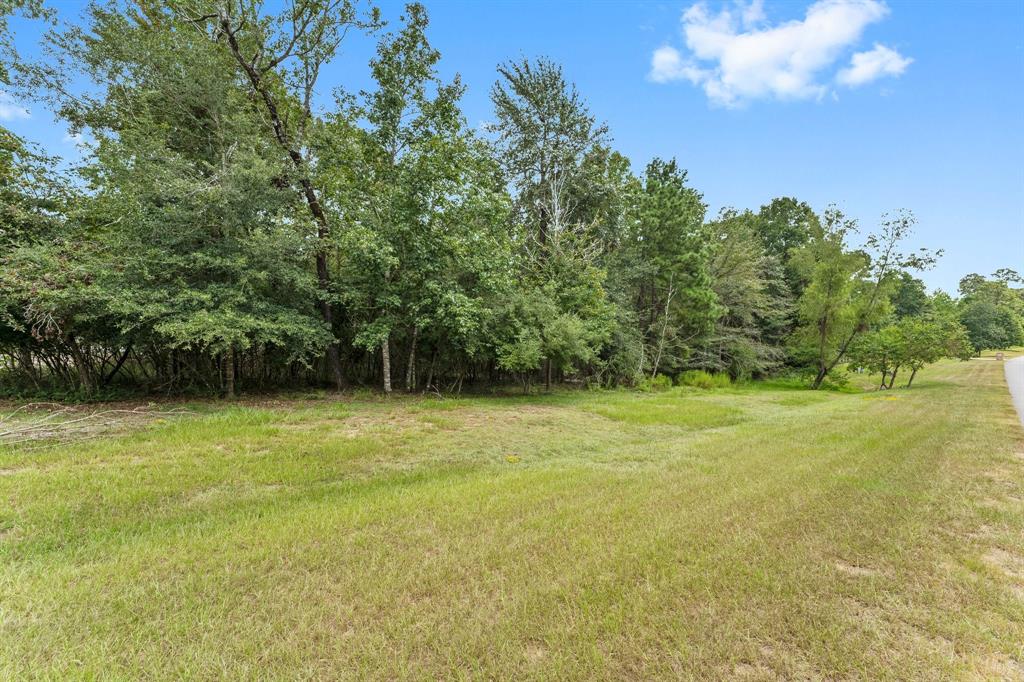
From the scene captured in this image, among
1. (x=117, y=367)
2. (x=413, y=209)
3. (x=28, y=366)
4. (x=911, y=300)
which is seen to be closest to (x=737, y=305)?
(x=413, y=209)

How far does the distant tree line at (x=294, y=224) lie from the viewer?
8.09 meters

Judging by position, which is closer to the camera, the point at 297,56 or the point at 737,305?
the point at 297,56

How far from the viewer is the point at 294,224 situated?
389 inches

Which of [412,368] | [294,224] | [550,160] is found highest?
[550,160]

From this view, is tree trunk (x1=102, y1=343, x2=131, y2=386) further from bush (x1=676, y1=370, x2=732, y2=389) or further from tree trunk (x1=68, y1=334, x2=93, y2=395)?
bush (x1=676, y1=370, x2=732, y2=389)

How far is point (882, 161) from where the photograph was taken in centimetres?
1177

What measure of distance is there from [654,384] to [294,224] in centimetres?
1327

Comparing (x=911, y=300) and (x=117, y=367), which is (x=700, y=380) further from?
(x=911, y=300)

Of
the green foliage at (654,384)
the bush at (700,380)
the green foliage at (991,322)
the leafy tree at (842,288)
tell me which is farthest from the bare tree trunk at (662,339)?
the green foliage at (991,322)

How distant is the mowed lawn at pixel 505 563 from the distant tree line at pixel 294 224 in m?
4.33

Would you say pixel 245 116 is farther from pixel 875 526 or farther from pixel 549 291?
pixel 875 526

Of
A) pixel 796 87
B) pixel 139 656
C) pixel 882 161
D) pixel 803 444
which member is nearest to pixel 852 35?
pixel 796 87

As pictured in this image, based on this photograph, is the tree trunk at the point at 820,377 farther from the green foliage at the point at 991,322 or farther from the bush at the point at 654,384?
the green foliage at the point at 991,322

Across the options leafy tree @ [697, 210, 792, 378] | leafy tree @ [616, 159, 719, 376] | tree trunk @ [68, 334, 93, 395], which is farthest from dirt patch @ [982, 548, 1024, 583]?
leafy tree @ [697, 210, 792, 378]
